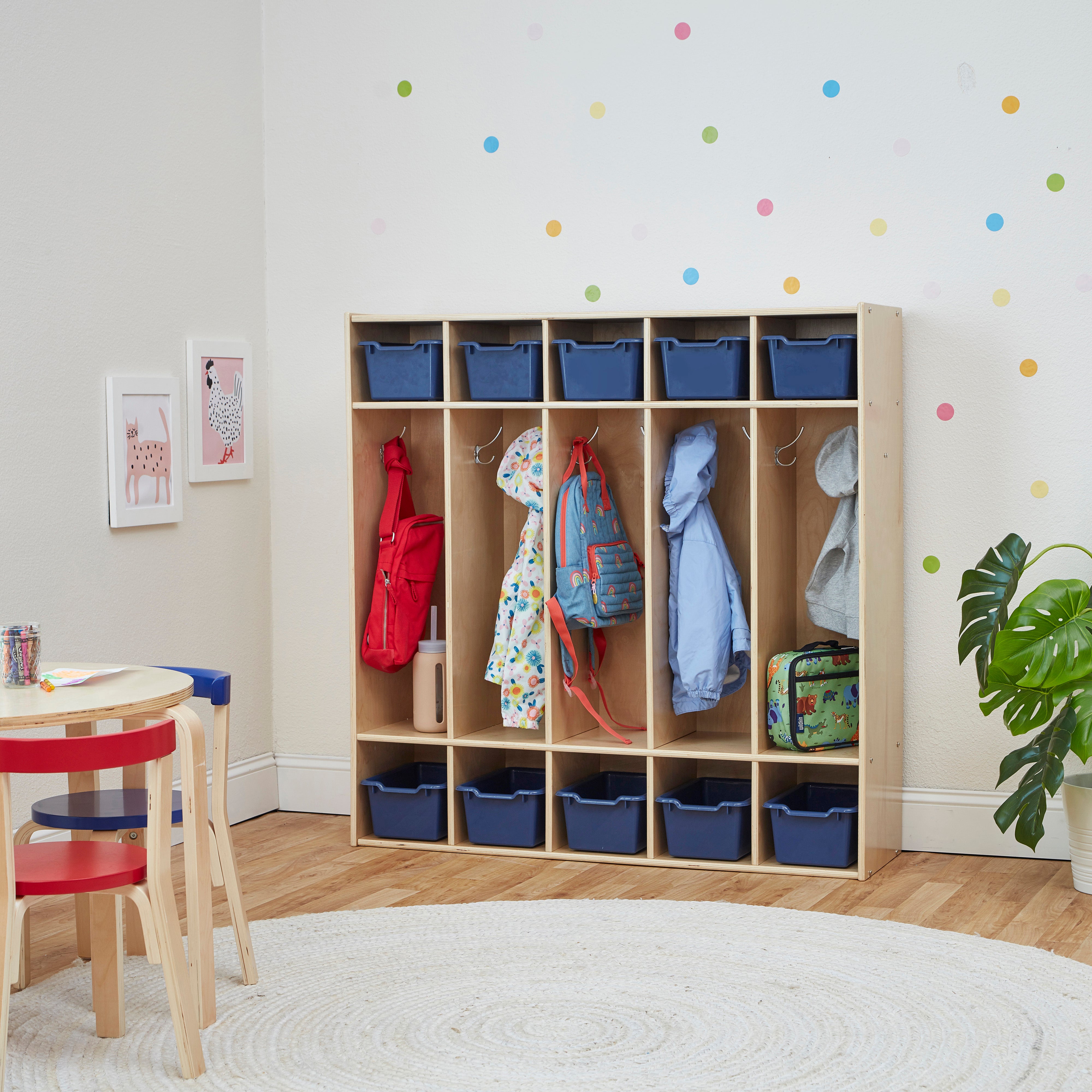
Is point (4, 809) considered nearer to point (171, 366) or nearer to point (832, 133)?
point (171, 366)

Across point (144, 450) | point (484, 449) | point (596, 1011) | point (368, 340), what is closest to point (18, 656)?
point (596, 1011)

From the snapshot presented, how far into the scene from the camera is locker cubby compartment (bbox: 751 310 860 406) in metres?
3.80

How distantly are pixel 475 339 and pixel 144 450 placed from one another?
1011 millimetres

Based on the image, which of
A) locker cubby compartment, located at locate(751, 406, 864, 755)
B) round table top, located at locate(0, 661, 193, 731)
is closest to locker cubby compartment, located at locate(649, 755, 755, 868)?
locker cubby compartment, located at locate(751, 406, 864, 755)

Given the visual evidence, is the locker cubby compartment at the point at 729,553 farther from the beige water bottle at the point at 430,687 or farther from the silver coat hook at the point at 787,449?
the beige water bottle at the point at 430,687

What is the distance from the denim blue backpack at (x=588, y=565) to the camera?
3.95 meters

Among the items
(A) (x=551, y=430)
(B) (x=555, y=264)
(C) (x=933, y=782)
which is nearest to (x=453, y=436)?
(A) (x=551, y=430)

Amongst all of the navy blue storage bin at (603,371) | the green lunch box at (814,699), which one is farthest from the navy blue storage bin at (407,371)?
the green lunch box at (814,699)

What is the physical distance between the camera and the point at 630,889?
369 centimetres

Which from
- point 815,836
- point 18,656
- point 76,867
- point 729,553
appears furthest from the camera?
point 729,553

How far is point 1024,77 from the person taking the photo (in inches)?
151

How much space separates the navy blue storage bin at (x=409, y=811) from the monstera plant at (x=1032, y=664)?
1.54 m

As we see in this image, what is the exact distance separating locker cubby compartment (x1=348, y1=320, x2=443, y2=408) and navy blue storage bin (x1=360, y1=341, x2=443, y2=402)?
26 millimetres

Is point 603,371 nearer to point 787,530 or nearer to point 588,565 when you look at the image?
A: point 588,565
